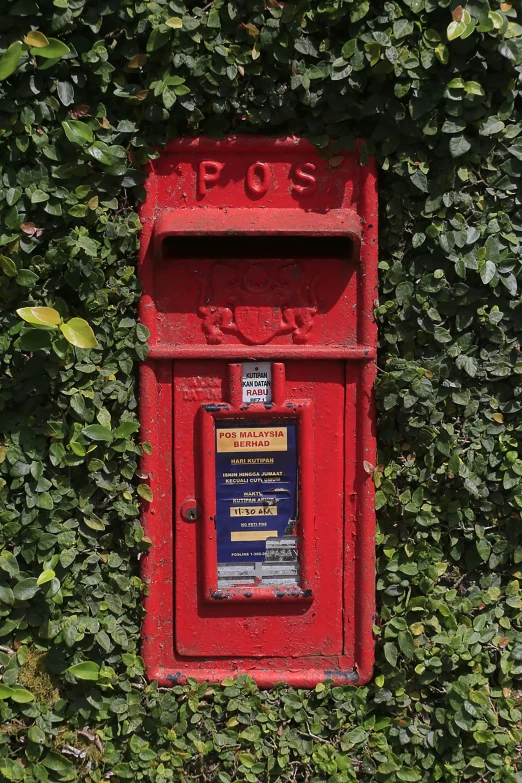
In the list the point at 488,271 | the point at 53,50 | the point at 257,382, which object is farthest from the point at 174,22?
the point at 488,271

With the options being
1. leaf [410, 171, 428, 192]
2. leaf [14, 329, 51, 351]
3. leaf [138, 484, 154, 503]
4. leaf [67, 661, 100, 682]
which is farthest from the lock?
leaf [410, 171, 428, 192]

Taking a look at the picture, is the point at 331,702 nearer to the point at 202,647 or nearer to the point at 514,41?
the point at 202,647

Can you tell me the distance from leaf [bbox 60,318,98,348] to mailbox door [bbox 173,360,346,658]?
0.29 m

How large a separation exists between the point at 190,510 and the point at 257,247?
89 centimetres

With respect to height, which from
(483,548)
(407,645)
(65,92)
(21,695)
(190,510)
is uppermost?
(65,92)

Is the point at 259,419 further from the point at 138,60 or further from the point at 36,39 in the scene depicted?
the point at 36,39

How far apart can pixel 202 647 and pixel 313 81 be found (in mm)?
1824

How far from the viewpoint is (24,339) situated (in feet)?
6.48

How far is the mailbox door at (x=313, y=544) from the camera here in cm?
211

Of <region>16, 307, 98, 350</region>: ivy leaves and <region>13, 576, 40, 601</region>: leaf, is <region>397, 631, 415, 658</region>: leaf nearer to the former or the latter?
<region>13, 576, 40, 601</region>: leaf

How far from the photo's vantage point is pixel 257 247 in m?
2.21

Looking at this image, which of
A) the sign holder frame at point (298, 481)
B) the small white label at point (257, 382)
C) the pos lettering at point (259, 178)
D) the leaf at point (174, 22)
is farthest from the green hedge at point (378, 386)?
the small white label at point (257, 382)

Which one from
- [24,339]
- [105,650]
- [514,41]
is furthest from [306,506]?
[514,41]

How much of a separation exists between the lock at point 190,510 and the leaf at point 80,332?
58cm
